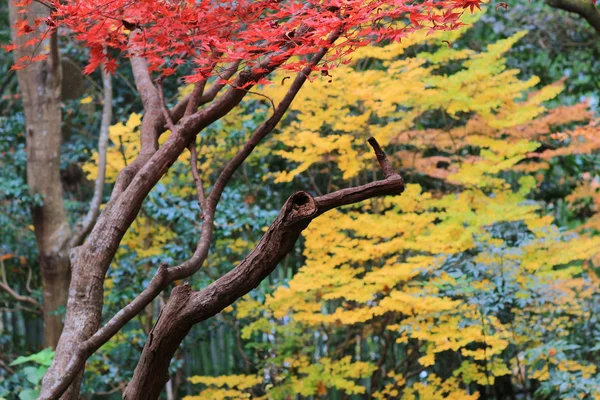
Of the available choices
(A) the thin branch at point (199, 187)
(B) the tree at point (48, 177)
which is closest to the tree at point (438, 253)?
(B) the tree at point (48, 177)

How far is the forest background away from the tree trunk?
204mm

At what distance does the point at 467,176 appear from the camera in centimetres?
548

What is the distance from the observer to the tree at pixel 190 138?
2107 mm

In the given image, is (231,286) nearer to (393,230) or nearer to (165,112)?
(165,112)

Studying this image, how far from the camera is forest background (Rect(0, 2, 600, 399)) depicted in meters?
5.14

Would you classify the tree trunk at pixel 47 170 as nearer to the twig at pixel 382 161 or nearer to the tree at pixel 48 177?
the tree at pixel 48 177

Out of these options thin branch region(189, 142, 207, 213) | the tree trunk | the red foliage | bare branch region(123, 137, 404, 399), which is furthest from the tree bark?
the tree trunk

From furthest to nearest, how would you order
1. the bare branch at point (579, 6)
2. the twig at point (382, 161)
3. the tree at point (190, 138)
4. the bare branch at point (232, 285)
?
the bare branch at point (579, 6)
the twig at point (382, 161)
the tree at point (190, 138)
the bare branch at point (232, 285)

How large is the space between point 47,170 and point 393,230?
8.12 ft

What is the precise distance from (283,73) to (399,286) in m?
1.88

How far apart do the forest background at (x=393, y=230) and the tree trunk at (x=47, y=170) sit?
0.67 feet

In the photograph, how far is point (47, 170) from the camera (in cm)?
532

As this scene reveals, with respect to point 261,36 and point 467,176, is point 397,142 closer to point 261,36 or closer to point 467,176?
point 467,176

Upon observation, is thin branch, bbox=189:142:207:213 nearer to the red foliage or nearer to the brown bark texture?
the brown bark texture
